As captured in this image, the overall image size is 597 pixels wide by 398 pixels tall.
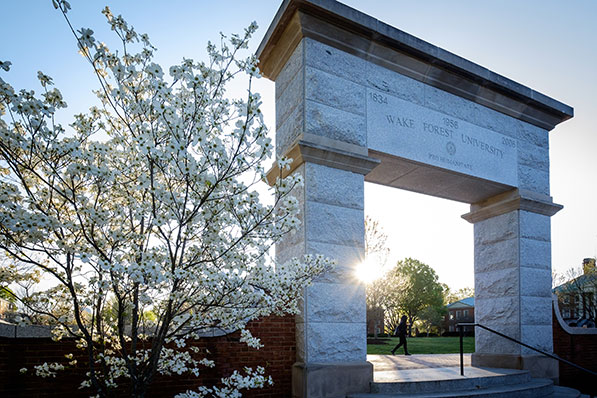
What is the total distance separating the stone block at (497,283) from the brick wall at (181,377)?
4870 mm

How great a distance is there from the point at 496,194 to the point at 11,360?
816 centimetres

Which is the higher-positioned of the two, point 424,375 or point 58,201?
point 58,201

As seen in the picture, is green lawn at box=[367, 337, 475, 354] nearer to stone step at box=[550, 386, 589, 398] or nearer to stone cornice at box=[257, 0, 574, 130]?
stone step at box=[550, 386, 589, 398]

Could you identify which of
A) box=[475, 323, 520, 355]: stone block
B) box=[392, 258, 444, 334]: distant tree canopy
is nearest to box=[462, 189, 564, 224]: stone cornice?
box=[475, 323, 520, 355]: stone block

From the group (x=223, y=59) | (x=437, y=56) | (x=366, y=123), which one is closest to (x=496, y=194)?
(x=437, y=56)

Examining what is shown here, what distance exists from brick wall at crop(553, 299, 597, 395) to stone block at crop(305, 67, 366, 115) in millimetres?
6326

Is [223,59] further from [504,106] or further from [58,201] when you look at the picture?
[504,106]

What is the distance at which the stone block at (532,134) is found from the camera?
8602 millimetres

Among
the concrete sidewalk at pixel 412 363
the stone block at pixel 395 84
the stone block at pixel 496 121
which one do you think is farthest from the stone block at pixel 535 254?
the stone block at pixel 395 84

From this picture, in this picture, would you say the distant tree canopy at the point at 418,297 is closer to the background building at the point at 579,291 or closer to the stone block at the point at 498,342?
the background building at the point at 579,291

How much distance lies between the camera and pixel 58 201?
3846 mm

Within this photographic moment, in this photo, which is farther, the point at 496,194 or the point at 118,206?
the point at 496,194

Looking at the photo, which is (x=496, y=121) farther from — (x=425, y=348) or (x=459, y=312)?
(x=459, y=312)

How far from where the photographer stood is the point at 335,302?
18.6 feet
